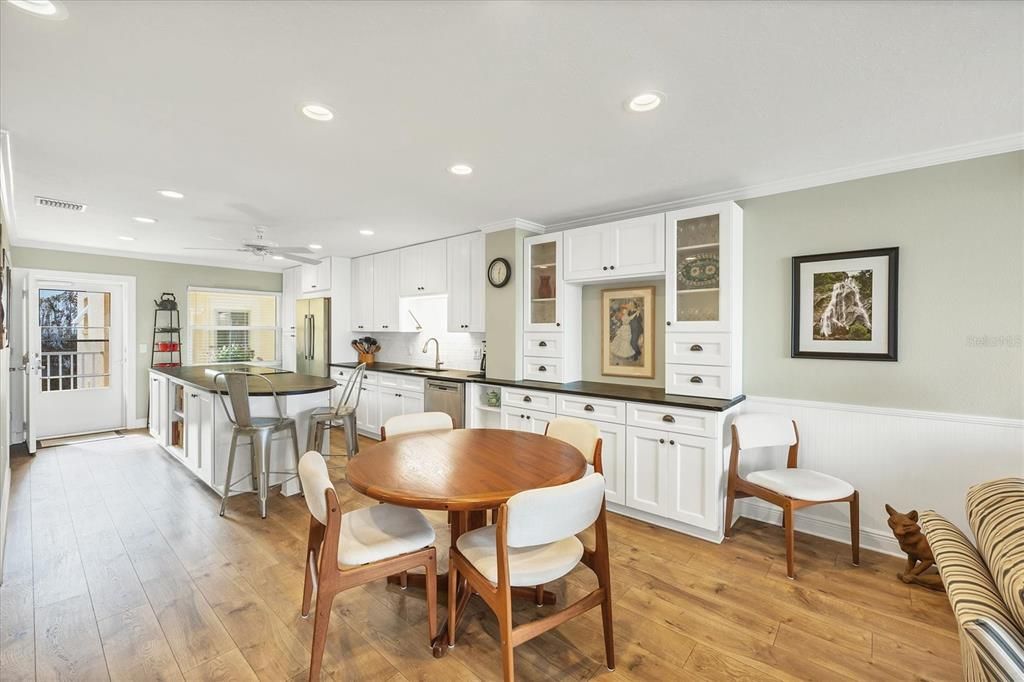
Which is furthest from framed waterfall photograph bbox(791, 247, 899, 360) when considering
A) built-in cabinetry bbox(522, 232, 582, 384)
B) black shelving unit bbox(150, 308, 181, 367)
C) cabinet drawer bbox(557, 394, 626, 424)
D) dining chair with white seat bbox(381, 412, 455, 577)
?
black shelving unit bbox(150, 308, 181, 367)

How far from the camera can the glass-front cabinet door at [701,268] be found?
320 cm

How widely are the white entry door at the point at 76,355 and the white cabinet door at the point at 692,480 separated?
22.4 ft

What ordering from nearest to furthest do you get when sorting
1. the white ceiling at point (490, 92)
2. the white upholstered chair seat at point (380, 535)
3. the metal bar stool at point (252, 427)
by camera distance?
the white ceiling at point (490, 92) → the white upholstered chair seat at point (380, 535) → the metal bar stool at point (252, 427)

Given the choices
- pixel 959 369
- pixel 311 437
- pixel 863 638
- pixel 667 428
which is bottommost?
pixel 863 638

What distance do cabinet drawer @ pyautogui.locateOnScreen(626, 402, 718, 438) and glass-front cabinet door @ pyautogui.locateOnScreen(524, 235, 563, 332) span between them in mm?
1128

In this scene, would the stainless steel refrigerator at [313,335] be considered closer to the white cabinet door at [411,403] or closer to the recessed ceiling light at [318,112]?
the white cabinet door at [411,403]

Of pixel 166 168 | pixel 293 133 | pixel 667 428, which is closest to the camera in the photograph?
pixel 293 133

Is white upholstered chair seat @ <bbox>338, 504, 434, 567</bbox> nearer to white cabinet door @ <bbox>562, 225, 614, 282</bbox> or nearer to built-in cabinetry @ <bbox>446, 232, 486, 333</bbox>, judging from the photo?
white cabinet door @ <bbox>562, 225, 614, 282</bbox>

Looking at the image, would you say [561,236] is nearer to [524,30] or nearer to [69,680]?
[524,30]

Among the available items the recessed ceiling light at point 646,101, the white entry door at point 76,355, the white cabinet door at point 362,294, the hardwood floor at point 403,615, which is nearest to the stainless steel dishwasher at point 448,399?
the hardwood floor at point 403,615

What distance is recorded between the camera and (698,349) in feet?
11.0

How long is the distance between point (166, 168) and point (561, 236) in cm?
293

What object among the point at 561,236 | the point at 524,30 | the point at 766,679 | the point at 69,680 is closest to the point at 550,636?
the point at 766,679

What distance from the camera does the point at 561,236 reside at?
4059 millimetres
